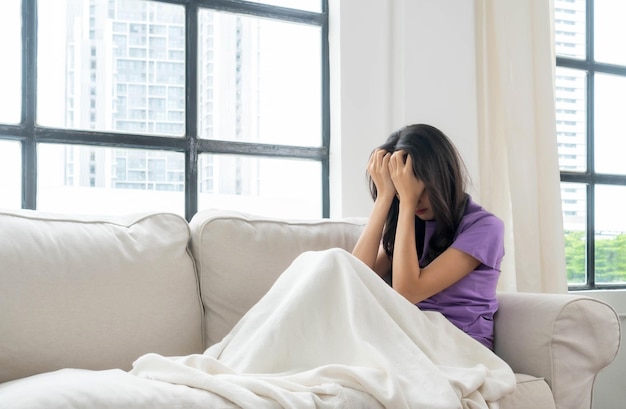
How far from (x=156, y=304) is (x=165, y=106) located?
1048 millimetres

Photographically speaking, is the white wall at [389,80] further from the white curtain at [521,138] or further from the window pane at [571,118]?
the window pane at [571,118]

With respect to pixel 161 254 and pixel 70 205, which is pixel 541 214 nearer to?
pixel 161 254

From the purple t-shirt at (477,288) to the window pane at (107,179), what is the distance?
1191mm

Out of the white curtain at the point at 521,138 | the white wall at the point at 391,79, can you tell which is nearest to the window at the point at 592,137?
the white curtain at the point at 521,138

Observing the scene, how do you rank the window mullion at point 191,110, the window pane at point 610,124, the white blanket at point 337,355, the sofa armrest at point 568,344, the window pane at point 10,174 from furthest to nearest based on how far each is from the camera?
the window pane at point 610,124 < the window mullion at point 191,110 < the window pane at point 10,174 < the sofa armrest at point 568,344 < the white blanket at point 337,355

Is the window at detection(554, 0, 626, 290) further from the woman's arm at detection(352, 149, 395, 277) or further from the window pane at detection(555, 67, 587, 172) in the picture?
the woman's arm at detection(352, 149, 395, 277)

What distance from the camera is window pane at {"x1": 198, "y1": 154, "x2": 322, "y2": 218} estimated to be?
2791 mm

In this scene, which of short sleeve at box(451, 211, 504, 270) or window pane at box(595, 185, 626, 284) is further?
window pane at box(595, 185, 626, 284)

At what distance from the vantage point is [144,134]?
104 inches

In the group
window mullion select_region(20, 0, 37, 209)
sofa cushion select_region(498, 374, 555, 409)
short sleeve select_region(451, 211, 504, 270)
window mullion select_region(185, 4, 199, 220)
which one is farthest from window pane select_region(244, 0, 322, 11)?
sofa cushion select_region(498, 374, 555, 409)

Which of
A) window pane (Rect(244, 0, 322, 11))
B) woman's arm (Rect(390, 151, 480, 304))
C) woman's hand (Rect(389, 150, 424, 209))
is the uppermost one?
window pane (Rect(244, 0, 322, 11))

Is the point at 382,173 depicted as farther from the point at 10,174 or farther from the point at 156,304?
the point at 10,174

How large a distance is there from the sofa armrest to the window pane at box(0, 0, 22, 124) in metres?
1.86

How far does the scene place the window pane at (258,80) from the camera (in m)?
2.82
